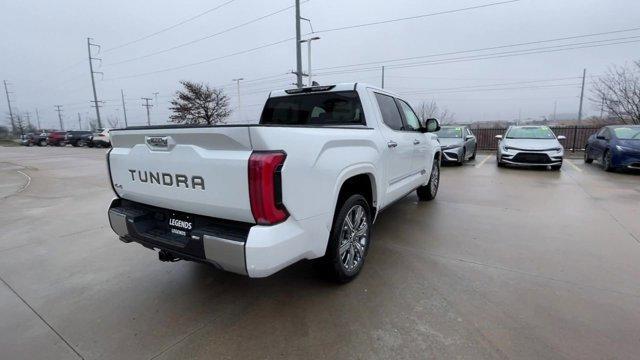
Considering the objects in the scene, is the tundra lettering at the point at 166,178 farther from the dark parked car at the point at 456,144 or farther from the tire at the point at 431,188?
the dark parked car at the point at 456,144

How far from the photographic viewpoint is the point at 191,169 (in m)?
2.41

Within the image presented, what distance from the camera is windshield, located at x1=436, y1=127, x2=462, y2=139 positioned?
12.9 m

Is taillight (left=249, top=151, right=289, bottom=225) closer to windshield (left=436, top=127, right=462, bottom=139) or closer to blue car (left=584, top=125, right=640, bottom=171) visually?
blue car (left=584, top=125, right=640, bottom=171)

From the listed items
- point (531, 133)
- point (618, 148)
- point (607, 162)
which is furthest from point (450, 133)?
point (618, 148)

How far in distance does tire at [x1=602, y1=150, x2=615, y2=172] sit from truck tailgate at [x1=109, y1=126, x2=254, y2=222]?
11.9m

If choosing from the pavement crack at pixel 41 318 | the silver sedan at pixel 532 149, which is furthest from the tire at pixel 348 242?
the silver sedan at pixel 532 149

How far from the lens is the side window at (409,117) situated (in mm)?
5009

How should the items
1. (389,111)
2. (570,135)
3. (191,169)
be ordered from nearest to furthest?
(191,169)
(389,111)
(570,135)

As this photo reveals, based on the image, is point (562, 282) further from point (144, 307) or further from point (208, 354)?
point (144, 307)

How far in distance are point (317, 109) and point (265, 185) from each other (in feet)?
7.39

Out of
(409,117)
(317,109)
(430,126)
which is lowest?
(430,126)

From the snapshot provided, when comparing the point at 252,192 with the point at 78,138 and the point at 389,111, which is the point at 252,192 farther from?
the point at 78,138

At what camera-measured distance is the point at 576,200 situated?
653 centimetres

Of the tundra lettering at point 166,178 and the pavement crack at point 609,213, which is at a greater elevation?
the tundra lettering at point 166,178
